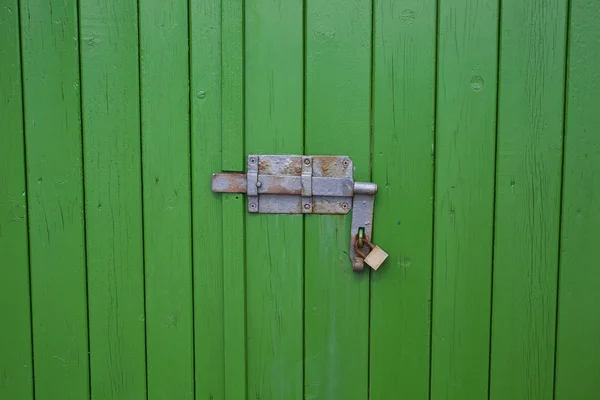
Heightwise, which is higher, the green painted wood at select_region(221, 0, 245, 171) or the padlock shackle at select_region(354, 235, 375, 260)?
the green painted wood at select_region(221, 0, 245, 171)

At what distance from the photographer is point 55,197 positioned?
4.52 ft

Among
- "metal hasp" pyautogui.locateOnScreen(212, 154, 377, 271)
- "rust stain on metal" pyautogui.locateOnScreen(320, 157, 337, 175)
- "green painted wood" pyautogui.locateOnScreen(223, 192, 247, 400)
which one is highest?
"rust stain on metal" pyautogui.locateOnScreen(320, 157, 337, 175)

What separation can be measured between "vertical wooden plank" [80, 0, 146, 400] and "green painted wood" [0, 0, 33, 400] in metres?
0.17

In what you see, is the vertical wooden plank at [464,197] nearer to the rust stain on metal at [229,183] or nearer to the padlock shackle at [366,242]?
the padlock shackle at [366,242]

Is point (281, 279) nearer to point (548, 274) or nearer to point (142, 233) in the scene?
point (142, 233)

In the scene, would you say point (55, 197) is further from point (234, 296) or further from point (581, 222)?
point (581, 222)

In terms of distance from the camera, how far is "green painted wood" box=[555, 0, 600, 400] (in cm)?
128

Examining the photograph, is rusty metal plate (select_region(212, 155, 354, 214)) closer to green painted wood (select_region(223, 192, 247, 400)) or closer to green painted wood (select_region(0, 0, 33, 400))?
green painted wood (select_region(223, 192, 247, 400))

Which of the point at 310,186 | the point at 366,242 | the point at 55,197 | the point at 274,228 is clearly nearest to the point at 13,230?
the point at 55,197

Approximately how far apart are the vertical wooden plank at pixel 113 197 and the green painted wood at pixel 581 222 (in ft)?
3.62

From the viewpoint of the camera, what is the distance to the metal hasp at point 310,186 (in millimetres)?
1332

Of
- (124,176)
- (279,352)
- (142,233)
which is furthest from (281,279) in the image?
(124,176)

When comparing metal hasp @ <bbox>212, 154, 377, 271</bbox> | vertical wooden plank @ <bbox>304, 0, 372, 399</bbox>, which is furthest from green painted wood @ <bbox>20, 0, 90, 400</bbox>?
vertical wooden plank @ <bbox>304, 0, 372, 399</bbox>

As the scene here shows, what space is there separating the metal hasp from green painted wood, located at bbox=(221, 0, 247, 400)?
0.11 ft
